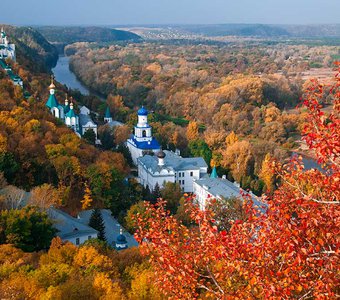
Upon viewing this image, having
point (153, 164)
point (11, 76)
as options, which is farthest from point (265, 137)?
point (11, 76)

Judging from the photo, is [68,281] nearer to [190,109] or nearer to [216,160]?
[216,160]

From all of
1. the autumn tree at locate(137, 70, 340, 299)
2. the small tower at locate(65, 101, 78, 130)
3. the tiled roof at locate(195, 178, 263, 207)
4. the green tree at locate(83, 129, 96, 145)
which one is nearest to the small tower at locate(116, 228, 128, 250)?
the tiled roof at locate(195, 178, 263, 207)

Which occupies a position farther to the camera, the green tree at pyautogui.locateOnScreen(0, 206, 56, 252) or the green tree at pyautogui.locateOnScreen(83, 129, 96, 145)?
the green tree at pyautogui.locateOnScreen(83, 129, 96, 145)

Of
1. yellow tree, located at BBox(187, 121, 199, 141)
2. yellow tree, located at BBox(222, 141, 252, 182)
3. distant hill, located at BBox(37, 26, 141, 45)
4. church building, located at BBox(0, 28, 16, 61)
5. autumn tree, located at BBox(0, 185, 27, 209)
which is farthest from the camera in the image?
distant hill, located at BBox(37, 26, 141, 45)

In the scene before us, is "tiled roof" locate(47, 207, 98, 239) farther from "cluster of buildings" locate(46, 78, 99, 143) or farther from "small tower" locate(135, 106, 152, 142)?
"cluster of buildings" locate(46, 78, 99, 143)

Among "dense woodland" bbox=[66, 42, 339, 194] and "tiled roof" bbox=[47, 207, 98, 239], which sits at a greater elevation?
"tiled roof" bbox=[47, 207, 98, 239]

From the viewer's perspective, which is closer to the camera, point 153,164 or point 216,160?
point 153,164
